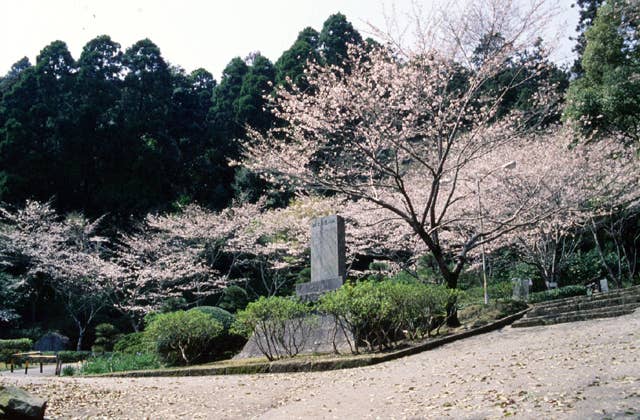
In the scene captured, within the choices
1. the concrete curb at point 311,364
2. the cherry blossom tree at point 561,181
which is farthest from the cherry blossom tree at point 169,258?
the concrete curb at point 311,364

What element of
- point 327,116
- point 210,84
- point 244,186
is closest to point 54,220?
point 244,186

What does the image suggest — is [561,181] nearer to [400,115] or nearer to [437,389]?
[400,115]

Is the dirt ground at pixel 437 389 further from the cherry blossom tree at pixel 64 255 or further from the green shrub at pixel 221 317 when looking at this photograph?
the cherry blossom tree at pixel 64 255

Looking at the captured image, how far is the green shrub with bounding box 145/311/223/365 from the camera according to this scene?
1188 cm

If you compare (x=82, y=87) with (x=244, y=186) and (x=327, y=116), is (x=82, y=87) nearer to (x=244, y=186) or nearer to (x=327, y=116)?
(x=244, y=186)

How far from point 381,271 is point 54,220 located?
20.0 m

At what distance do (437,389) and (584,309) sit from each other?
7.45 m

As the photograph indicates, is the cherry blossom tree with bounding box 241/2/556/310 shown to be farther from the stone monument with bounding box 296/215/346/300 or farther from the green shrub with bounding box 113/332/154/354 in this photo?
the green shrub with bounding box 113/332/154/354

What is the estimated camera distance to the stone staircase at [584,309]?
10.9m

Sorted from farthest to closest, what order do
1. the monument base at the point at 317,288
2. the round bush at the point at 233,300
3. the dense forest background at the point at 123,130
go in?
1. the dense forest background at the point at 123,130
2. the round bush at the point at 233,300
3. the monument base at the point at 317,288

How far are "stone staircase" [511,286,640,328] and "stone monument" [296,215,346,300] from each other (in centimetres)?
440

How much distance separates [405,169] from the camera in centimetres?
2142

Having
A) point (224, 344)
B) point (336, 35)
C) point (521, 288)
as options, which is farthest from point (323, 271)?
point (336, 35)

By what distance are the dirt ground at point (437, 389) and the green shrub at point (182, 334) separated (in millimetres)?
2346
